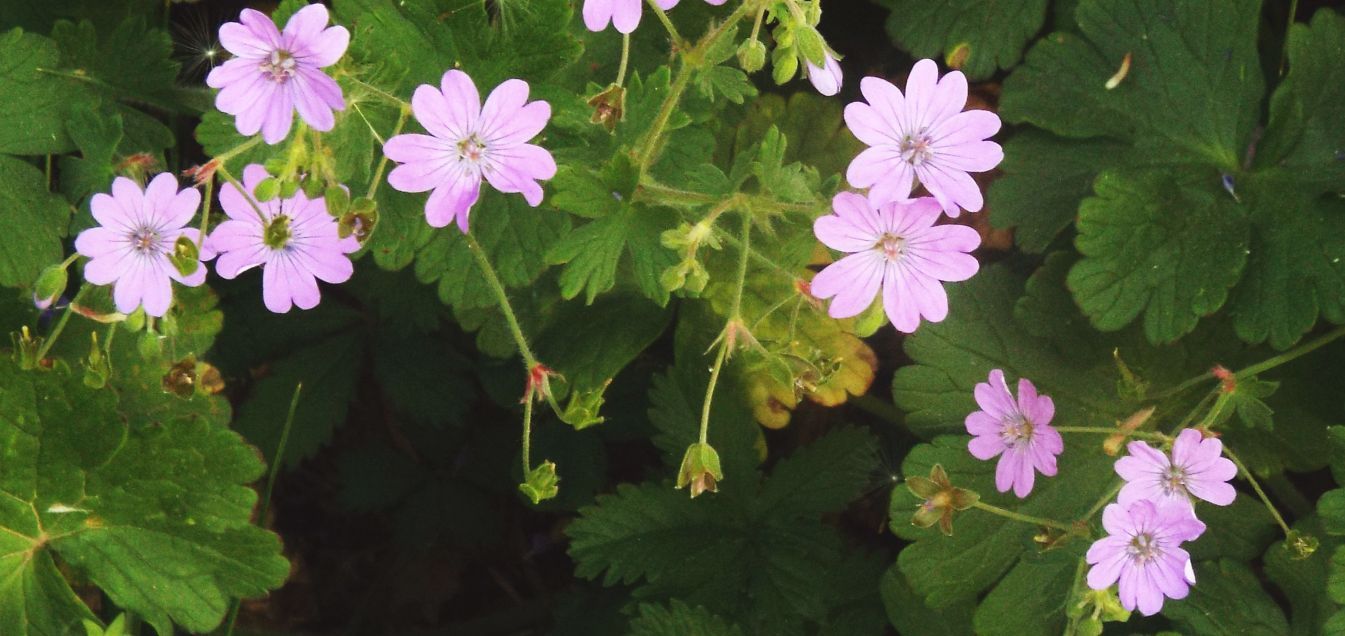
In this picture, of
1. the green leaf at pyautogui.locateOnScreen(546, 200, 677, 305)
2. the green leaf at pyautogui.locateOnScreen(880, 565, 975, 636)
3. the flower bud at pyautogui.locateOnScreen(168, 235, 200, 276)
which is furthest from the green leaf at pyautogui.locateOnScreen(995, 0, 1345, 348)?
the flower bud at pyautogui.locateOnScreen(168, 235, 200, 276)

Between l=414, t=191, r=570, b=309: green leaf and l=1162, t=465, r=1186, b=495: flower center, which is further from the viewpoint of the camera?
l=414, t=191, r=570, b=309: green leaf

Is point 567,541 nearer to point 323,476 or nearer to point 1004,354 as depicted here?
point 323,476

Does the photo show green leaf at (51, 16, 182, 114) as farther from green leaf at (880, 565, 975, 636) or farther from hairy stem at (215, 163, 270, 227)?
green leaf at (880, 565, 975, 636)

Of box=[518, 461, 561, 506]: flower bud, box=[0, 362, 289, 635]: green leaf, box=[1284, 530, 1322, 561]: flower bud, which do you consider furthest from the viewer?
box=[0, 362, 289, 635]: green leaf

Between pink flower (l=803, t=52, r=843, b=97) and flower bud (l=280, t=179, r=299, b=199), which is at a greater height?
pink flower (l=803, t=52, r=843, b=97)

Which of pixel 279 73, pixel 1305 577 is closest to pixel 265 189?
pixel 279 73

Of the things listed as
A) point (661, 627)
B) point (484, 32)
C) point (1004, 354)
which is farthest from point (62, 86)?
point (1004, 354)

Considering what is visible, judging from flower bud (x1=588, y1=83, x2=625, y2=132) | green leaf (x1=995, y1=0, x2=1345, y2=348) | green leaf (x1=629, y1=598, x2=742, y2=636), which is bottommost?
green leaf (x1=629, y1=598, x2=742, y2=636)
